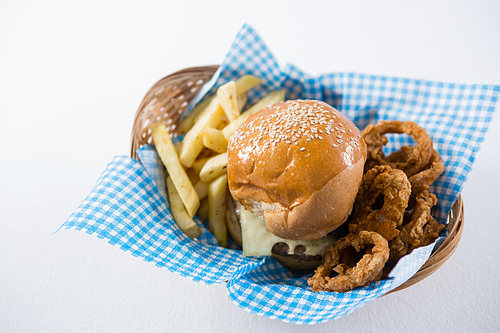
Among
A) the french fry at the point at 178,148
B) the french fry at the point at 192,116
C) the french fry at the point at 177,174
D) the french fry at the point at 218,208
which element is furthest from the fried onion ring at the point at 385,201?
the french fry at the point at 192,116

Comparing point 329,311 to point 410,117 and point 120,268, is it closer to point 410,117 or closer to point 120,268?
point 120,268

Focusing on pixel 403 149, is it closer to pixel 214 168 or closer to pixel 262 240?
pixel 262 240

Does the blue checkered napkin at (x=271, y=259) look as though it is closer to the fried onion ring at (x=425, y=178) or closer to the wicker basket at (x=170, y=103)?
the wicker basket at (x=170, y=103)

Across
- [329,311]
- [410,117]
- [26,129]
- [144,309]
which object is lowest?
[144,309]

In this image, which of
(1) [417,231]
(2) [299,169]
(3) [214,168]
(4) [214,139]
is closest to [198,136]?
(4) [214,139]

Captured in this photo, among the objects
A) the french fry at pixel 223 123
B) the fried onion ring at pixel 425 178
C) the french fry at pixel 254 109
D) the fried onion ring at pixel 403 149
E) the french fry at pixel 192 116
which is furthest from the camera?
the french fry at pixel 192 116

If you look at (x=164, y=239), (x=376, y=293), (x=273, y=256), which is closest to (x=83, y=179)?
(x=164, y=239)

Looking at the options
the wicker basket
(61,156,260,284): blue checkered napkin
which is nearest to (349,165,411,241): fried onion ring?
the wicker basket
